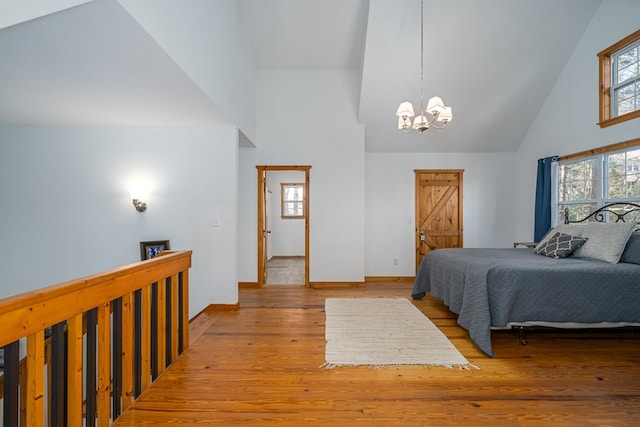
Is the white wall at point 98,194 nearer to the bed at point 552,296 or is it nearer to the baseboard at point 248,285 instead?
the baseboard at point 248,285

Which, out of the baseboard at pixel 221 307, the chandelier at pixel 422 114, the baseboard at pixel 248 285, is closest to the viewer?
the chandelier at pixel 422 114

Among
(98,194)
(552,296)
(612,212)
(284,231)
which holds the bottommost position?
(552,296)

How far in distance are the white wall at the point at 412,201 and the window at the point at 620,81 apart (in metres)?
1.73

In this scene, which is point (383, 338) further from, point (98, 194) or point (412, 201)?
point (98, 194)

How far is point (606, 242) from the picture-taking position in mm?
2850

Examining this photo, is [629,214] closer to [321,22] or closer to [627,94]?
[627,94]

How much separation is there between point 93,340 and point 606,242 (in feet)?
14.0

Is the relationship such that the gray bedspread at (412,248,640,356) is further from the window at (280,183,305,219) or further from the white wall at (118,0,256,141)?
the window at (280,183,305,219)

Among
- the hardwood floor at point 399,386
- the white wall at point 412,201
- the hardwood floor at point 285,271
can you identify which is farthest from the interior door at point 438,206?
the hardwood floor at point 399,386

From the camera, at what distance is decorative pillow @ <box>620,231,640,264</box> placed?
106 inches

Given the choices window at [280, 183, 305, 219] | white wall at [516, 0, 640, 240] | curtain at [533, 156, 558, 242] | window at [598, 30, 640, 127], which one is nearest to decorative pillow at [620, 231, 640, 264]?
white wall at [516, 0, 640, 240]

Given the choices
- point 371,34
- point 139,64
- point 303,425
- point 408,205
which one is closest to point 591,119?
point 408,205

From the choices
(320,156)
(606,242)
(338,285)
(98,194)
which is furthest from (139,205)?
(606,242)

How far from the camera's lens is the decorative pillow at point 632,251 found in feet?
8.81
